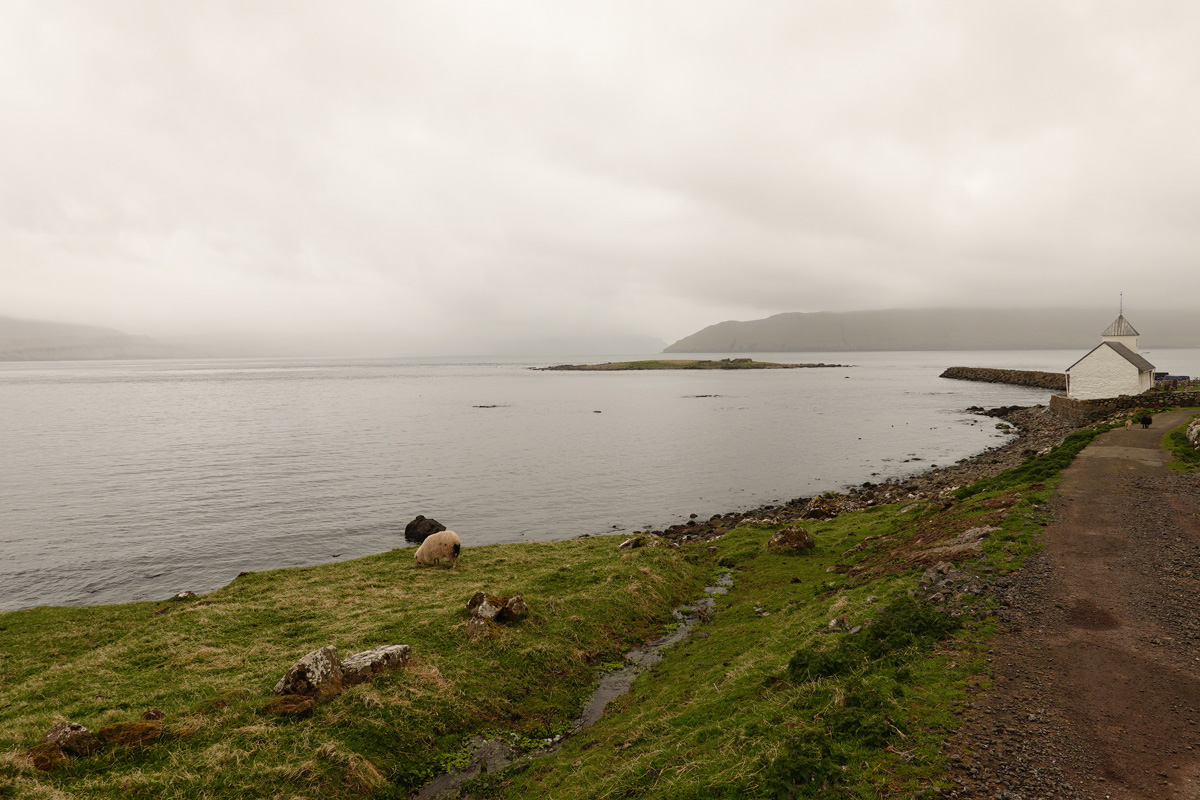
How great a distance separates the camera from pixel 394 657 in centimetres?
1536

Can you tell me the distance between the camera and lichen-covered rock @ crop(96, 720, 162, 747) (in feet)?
39.0

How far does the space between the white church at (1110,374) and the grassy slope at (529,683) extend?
6198 centimetres

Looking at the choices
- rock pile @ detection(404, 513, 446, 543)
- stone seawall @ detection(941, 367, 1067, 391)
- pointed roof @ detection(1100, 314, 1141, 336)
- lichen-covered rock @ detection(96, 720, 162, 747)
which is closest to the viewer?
lichen-covered rock @ detection(96, 720, 162, 747)

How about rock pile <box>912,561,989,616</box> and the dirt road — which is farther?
rock pile <box>912,561,989,616</box>

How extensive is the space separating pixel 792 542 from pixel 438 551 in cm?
1809

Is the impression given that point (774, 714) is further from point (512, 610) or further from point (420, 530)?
point (420, 530)

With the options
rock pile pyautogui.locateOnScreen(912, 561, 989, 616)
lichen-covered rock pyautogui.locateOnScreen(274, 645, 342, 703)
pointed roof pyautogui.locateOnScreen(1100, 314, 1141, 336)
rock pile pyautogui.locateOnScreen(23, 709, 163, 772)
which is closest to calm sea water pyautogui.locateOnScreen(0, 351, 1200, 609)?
rock pile pyautogui.locateOnScreen(23, 709, 163, 772)

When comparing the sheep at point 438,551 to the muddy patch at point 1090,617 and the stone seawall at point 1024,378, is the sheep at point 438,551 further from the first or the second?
the stone seawall at point 1024,378

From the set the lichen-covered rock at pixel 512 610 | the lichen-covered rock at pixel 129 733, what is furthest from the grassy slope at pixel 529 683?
the lichen-covered rock at pixel 512 610

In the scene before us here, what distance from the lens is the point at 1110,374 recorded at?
2751 inches

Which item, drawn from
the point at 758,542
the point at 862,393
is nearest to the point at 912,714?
the point at 758,542

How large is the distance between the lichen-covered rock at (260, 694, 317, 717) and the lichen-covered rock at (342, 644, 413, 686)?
1007 mm

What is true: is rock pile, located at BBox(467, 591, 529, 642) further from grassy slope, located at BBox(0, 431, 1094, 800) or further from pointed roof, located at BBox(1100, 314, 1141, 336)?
pointed roof, located at BBox(1100, 314, 1141, 336)

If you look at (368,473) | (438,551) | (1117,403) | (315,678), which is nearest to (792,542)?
(438,551)
